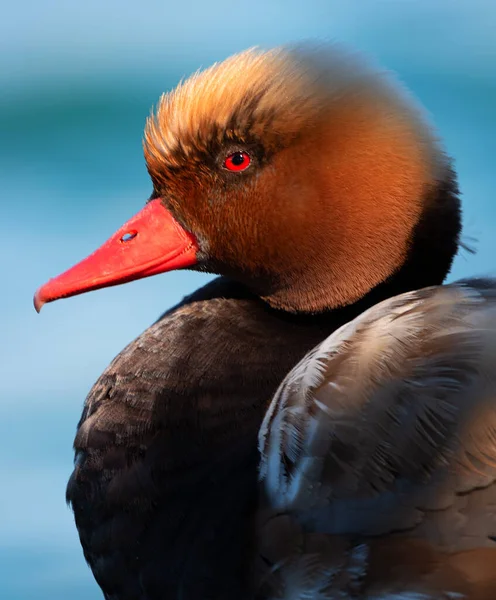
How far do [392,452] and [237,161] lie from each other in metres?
0.75

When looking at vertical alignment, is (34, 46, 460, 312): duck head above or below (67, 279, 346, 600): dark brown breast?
above

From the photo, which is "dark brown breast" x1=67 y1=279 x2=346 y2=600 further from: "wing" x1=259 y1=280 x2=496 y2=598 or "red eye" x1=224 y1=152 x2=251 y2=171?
"red eye" x1=224 y1=152 x2=251 y2=171

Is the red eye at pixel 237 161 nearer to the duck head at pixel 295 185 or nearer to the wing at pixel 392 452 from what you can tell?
the duck head at pixel 295 185

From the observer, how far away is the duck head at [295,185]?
102 inches

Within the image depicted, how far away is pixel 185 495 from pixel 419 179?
802 mm

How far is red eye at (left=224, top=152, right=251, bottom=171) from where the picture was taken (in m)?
2.62

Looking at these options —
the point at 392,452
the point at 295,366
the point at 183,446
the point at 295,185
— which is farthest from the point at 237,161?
the point at 392,452

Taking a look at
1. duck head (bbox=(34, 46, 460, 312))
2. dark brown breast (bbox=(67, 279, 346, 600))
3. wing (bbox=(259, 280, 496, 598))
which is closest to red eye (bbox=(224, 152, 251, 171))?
duck head (bbox=(34, 46, 460, 312))

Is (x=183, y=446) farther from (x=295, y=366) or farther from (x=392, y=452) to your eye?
(x=392, y=452)

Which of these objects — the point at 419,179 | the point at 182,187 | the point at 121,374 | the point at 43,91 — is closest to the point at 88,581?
the point at 121,374

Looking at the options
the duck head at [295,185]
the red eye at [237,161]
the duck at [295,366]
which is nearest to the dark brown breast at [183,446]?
the duck at [295,366]

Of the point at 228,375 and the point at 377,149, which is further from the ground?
the point at 377,149

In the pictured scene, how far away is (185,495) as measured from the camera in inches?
93.7

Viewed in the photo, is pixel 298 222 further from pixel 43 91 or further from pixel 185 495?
pixel 43 91
